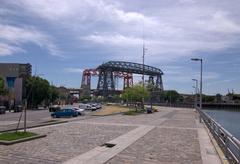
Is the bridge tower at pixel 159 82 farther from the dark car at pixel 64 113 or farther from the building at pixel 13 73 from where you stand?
the dark car at pixel 64 113

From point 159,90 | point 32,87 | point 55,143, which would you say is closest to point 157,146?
point 55,143

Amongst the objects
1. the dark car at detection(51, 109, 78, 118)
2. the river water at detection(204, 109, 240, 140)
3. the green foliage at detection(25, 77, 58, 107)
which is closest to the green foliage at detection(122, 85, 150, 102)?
the river water at detection(204, 109, 240, 140)

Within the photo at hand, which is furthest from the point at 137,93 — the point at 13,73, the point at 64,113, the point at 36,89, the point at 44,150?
the point at 44,150

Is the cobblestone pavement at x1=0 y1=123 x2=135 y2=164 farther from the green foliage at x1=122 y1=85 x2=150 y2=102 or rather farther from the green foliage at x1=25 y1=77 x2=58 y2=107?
the green foliage at x1=25 y1=77 x2=58 y2=107

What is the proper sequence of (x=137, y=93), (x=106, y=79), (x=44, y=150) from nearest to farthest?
(x=44, y=150) < (x=137, y=93) < (x=106, y=79)

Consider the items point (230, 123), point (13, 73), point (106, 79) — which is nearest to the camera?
point (230, 123)

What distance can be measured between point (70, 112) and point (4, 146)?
3887 cm

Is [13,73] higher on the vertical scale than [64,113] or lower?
higher

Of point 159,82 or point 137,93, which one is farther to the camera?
point 159,82

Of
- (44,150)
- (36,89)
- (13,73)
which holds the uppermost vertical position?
(13,73)

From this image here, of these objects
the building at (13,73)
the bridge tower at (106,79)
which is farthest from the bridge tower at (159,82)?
the building at (13,73)

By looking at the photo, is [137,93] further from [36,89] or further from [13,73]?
[13,73]

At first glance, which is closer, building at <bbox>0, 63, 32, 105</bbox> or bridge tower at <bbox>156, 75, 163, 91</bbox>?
building at <bbox>0, 63, 32, 105</bbox>

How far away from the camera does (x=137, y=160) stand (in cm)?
1527
